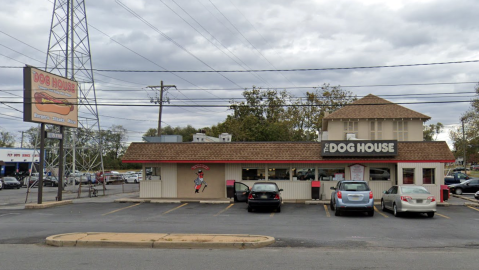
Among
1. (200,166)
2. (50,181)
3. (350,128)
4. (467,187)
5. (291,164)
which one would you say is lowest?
(50,181)

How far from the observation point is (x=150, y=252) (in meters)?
11.0

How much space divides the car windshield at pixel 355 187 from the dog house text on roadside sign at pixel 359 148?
22.8 feet

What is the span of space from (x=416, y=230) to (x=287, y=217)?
5.94 metres

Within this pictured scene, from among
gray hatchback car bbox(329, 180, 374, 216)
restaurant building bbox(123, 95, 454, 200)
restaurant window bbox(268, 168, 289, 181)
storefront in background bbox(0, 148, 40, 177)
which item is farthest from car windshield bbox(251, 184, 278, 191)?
storefront in background bbox(0, 148, 40, 177)

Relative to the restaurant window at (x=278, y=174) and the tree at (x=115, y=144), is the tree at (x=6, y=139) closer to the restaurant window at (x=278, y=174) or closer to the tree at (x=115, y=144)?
the tree at (x=115, y=144)

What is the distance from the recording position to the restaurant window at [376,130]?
128ft

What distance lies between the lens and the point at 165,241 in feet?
38.8

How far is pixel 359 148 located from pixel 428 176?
462cm

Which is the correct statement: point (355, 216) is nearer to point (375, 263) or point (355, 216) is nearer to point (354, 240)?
point (354, 240)

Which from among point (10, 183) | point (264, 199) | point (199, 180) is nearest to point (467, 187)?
point (199, 180)

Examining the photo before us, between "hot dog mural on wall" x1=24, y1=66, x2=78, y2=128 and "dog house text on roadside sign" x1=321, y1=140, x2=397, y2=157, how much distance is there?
53.1ft

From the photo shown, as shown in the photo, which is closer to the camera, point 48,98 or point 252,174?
point 48,98

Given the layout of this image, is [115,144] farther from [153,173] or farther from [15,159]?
[153,173]

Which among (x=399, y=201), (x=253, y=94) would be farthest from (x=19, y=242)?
(x=253, y=94)
